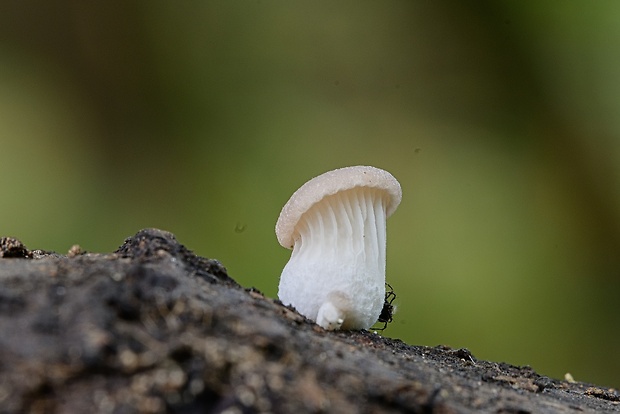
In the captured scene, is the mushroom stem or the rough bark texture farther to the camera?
the mushroom stem

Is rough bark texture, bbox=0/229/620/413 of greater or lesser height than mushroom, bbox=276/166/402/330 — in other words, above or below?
below

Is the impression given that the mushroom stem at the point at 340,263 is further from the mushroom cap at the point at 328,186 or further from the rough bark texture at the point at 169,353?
the rough bark texture at the point at 169,353

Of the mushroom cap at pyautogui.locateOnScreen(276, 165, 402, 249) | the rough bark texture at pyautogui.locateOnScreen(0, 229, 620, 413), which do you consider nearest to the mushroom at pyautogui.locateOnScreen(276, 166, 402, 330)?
the mushroom cap at pyautogui.locateOnScreen(276, 165, 402, 249)

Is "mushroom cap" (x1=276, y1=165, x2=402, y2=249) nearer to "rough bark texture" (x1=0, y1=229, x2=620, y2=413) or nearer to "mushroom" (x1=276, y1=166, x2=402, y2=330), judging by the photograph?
"mushroom" (x1=276, y1=166, x2=402, y2=330)

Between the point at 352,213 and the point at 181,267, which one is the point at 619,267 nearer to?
the point at 352,213

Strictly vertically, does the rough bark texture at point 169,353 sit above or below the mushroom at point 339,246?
below

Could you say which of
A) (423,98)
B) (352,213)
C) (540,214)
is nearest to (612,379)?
(540,214)

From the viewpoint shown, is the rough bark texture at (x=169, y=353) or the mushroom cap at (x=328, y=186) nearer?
the rough bark texture at (x=169, y=353)

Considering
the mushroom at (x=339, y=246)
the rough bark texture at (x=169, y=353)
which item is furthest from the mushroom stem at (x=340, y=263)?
the rough bark texture at (x=169, y=353)
